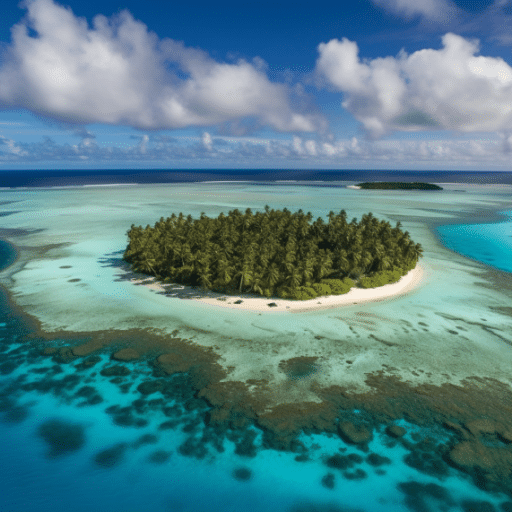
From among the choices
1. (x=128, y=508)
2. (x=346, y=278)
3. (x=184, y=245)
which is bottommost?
(x=128, y=508)

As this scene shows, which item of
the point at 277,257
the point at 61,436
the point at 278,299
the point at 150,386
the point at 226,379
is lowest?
the point at 61,436

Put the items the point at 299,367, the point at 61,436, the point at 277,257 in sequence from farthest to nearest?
the point at 277,257 → the point at 299,367 → the point at 61,436

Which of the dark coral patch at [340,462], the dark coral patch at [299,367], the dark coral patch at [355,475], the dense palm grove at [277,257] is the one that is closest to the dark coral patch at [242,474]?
the dark coral patch at [340,462]

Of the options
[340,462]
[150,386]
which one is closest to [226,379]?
[150,386]

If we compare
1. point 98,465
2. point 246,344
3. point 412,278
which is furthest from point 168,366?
point 412,278

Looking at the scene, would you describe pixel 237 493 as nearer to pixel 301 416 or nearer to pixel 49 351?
pixel 301 416

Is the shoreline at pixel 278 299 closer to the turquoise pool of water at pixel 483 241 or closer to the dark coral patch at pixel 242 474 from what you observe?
the dark coral patch at pixel 242 474

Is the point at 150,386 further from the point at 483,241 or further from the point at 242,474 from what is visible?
the point at 483,241
